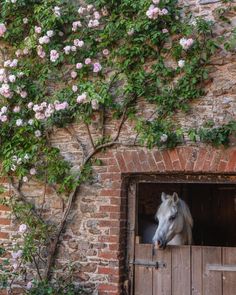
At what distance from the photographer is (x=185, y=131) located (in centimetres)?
501

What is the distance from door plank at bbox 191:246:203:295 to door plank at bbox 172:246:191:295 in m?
0.05

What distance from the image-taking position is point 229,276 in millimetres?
4742

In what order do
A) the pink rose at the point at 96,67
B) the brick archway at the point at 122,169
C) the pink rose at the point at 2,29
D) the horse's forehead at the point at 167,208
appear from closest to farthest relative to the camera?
1. the brick archway at the point at 122,169
2. the horse's forehead at the point at 167,208
3. the pink rose at the point at 96,67
4. the pink rose at the point at 2,29

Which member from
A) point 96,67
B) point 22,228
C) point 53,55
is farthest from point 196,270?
point 53,55

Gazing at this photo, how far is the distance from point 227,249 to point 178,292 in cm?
78

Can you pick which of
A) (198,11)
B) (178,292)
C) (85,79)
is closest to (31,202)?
(85,79)

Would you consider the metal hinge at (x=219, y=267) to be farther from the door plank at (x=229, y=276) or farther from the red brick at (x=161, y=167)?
the red brick at (x=161, y=167)

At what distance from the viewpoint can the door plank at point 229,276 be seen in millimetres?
4715

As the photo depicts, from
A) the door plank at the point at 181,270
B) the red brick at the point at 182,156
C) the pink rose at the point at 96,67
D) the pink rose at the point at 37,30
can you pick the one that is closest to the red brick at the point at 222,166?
the red brick at the point at 182,156

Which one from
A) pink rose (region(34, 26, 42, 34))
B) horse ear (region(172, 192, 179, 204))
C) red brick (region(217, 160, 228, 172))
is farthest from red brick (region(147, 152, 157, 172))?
pink rose (region(34, 26, 42, 34))

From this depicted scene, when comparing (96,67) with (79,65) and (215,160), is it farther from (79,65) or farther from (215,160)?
(215,160)

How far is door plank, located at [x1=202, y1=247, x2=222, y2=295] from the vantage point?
477cm

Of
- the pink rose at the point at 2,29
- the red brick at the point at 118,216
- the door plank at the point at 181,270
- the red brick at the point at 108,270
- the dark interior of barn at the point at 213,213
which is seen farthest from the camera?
the dark interior of barn at the point at 213,213

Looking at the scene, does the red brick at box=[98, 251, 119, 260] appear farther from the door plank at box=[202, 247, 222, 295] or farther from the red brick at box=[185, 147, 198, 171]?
the red brick at box=[185, 147, 198, 171]
